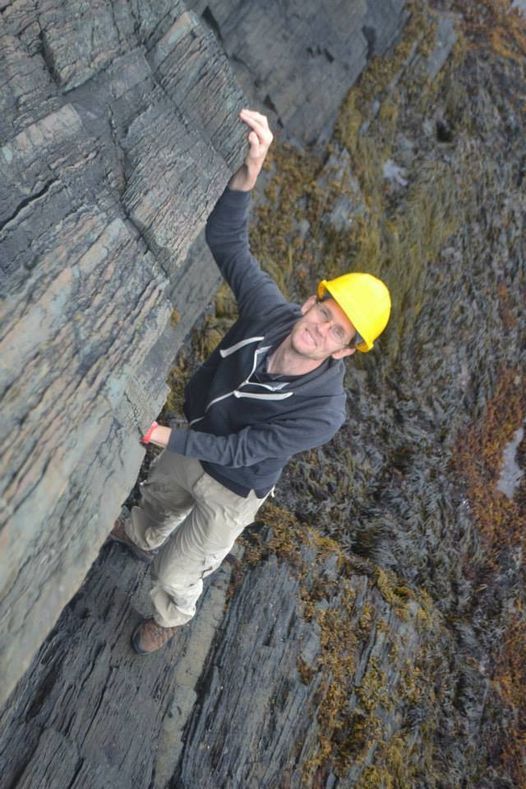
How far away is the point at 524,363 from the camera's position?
15977 millimetres

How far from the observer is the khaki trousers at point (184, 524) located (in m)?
5.62

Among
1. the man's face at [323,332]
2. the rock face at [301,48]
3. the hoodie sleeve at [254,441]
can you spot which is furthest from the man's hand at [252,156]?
the rock face at [301,48]

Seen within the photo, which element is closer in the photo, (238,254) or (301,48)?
(238,254)

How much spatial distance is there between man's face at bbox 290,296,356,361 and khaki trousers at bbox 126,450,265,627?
1.49 m

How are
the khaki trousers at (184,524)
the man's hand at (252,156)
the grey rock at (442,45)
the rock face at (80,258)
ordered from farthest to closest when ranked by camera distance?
the grey rock at (442,45)
the khaki trousers at (184,524)
the man's hand at (252,156)
the rock face at (80,258)

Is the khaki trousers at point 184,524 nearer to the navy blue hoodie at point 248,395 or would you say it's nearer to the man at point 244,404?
the man at point 244,404

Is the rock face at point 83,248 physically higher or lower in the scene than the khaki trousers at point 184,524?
higher

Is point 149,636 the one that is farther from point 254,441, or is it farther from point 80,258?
point 80,258

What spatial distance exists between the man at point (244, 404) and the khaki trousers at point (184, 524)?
12 mm

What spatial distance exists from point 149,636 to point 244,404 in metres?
2.74

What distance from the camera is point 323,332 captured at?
4.75 metres

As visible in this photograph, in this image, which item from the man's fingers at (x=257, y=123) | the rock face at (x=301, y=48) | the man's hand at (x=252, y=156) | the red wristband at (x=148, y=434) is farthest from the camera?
the rock face at (x=301, y=48)

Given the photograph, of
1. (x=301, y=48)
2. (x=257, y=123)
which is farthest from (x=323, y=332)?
(x=301, y=48)

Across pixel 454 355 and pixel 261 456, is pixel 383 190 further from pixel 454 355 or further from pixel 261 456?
pixel 261 456
